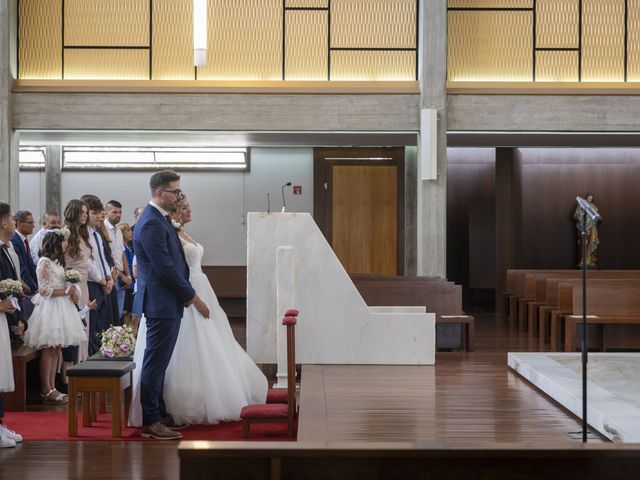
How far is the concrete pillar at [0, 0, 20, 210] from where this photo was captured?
12.2 meters

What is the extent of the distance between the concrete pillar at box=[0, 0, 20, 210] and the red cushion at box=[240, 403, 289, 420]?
301 inches

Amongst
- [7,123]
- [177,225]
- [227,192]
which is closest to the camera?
[177,225]

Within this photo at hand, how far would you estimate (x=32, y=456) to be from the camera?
5.23 m

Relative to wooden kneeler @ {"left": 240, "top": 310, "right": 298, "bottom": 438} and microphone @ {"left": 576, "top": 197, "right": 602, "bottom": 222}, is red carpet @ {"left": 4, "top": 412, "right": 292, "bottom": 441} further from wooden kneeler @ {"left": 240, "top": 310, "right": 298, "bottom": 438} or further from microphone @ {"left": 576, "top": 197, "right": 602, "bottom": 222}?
microphone @ {"left": 576, "top": 197, "right": 602, "bottom": 222}

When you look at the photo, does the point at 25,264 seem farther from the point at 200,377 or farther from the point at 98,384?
the point at 200,377

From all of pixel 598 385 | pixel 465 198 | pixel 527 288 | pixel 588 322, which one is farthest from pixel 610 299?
pixel 465 198

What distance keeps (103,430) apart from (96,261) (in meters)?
2.36

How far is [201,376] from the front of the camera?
6.07 meters

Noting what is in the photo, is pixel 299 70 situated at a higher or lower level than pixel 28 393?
higher

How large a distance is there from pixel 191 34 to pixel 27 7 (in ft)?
7.57

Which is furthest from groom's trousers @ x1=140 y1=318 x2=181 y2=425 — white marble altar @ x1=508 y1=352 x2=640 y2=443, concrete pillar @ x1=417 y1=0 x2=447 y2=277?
concrete pillar @ x1=417 y1=0 x2=447 y2=277

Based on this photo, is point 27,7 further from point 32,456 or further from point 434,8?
point 32,456

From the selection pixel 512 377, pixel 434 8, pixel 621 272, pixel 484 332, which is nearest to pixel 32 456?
pixel 512 377

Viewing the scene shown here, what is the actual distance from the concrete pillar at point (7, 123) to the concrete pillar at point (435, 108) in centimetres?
548
